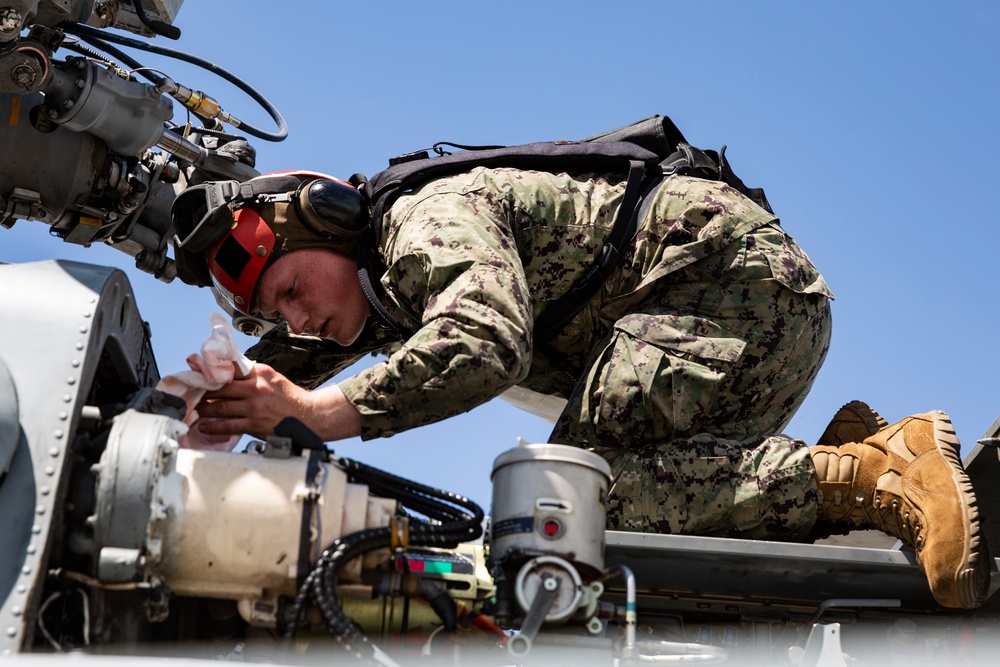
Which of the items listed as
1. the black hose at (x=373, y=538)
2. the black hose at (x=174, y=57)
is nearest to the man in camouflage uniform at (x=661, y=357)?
the black hose at (x=373, y=538)

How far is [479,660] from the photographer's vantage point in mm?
3230

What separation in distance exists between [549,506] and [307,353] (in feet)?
7.72

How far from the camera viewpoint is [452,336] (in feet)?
12.6

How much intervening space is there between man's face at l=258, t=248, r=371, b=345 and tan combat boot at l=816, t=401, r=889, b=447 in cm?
190

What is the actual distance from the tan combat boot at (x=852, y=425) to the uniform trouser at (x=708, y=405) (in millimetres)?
194

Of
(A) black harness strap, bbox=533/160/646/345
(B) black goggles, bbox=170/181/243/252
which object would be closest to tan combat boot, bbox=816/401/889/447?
(A) black harness strap, bbox=533/160/646/345

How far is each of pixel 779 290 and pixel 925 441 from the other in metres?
0.82

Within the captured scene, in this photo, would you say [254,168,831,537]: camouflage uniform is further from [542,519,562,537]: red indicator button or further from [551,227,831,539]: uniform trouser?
[542,519,562,537]: red indicator button

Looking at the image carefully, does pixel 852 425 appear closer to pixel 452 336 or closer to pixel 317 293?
pixel 452 336

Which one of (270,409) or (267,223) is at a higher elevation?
(267,223)

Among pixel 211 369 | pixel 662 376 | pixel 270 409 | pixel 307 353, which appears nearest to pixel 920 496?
pixel 662 376

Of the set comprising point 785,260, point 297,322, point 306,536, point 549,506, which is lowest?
point 306,536

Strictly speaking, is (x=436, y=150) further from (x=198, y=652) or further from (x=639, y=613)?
(x=198, y=652)

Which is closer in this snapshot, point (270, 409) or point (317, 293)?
point (270, 409)
